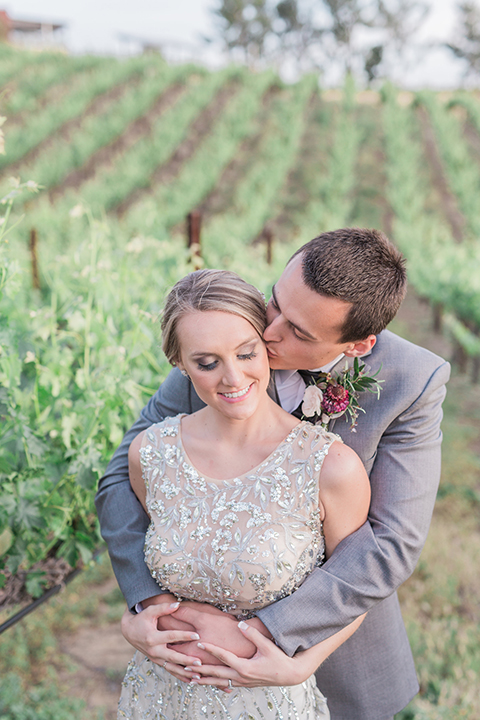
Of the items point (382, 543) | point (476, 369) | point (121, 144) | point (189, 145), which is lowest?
point (121, 144)

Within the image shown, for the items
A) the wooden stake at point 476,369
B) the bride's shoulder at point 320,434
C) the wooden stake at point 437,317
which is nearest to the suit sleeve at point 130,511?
the bride's shoulder at point 320,434

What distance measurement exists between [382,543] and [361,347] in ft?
1.69

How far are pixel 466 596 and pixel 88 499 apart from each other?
8.66 ft

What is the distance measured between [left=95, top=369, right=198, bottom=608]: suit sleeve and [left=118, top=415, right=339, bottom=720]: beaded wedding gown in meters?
0.10

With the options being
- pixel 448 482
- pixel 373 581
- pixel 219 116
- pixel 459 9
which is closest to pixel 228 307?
pixel 373 581

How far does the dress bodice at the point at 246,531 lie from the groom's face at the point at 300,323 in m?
0.20

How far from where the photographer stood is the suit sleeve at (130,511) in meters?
1.62

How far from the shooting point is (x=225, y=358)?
1.40 metres

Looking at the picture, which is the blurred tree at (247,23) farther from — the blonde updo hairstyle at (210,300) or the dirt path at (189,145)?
the blonde updo hairstyle at (210,300)

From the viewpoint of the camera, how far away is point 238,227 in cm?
1338

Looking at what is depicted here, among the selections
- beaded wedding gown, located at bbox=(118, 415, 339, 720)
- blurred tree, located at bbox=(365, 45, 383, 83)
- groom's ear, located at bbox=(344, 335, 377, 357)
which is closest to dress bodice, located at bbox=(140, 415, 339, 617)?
beaded wedding gown, located at bbox=(118, 415, 339, 720)

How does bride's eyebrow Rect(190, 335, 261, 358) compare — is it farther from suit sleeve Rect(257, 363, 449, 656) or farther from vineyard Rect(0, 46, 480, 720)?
vineyard Rect(0, 46, 480, 720)

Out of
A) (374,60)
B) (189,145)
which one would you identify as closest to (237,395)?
(189,145)

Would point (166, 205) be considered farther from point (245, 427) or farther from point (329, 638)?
point (329, 638)
